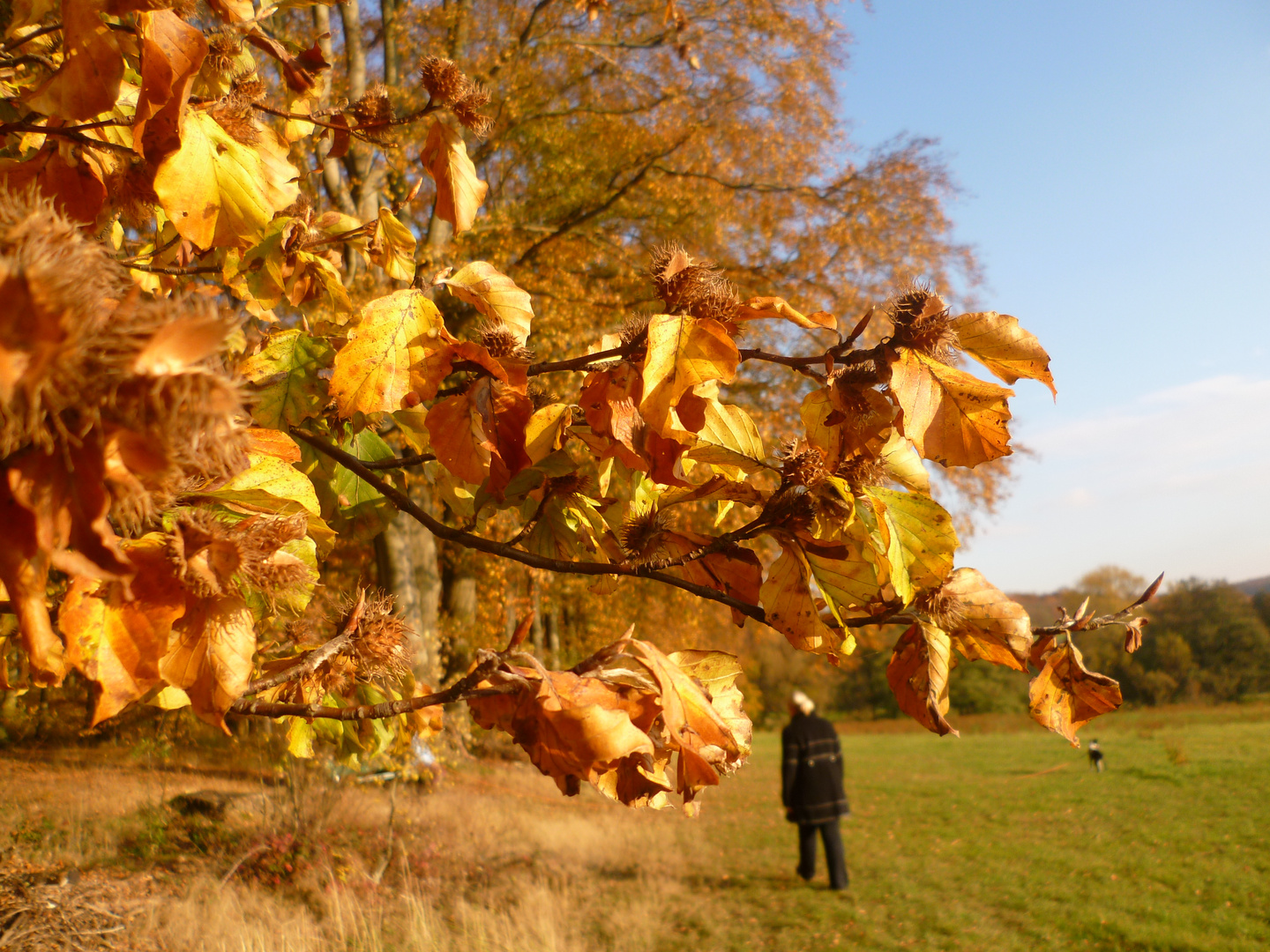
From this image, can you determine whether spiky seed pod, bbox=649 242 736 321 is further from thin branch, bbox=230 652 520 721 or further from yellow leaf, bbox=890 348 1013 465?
thin branch, bbox=230 652 520 721

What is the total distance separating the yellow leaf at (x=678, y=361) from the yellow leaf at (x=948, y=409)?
204 millimetres

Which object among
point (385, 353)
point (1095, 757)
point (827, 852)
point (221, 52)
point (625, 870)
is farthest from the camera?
point (1095, 757)

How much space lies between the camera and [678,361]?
3.02ft

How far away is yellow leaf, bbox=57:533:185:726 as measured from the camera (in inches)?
28.0

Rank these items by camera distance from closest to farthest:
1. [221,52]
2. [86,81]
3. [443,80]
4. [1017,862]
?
[86,81], [221,52], [443,80], [1017,862]

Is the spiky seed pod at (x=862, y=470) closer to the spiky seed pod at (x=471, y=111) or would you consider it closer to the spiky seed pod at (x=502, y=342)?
the spiky seed pod at (x=502, y=342)

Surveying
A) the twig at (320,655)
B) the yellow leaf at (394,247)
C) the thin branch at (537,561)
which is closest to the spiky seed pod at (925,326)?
the thin branch at (537,561)

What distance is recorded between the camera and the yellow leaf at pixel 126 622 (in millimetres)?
710

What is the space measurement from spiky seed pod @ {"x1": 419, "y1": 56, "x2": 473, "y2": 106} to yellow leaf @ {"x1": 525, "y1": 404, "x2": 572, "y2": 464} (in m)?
0.83

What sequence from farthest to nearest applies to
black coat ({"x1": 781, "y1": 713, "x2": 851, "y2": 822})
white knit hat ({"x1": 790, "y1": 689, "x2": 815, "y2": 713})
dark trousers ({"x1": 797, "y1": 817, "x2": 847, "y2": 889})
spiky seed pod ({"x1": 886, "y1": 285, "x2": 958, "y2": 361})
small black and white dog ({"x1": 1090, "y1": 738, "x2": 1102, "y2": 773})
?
small black and white dog ({"x1": 1090, "y1": 738, "x2": 1102, "y2": 773})
white knit hat ({"x1": 790, "y1": 689, "x2": 815, "y2": 713})
dark trousers ({"x1": 797, "y1": 817, "x2": 847, "y2": 889})
black coat ({"x1": 781, "y1": 713, "x2": 851, "y2": 822})
spiky seed pod ({"x1": 886, "y1": 285, "x2": 958, "y2": 361})

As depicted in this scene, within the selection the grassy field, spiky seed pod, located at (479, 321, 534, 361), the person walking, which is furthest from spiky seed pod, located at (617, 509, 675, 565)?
the person walking

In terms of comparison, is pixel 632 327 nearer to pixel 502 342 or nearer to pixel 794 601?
pixel 502 342

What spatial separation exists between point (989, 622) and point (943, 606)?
2.8 inches

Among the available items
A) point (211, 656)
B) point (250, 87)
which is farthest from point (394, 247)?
point (211, 656)
